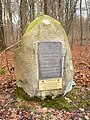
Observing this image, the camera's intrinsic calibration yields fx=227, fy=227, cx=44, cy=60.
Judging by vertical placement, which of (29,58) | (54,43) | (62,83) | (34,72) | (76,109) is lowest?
(76,109)

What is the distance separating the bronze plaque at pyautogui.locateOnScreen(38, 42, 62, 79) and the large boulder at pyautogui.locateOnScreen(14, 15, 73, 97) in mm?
57

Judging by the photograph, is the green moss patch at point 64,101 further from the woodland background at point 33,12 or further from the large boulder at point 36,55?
the woodland background at point 33,12

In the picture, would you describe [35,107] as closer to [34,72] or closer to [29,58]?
[34,72]

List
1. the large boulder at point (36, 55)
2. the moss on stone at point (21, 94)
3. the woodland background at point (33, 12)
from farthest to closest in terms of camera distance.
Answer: the woodland background at point (33, 12) → the moss on stone at point (21, 94) → the large boulder at point (36, 55)

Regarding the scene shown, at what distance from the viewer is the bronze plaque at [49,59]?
4.46m

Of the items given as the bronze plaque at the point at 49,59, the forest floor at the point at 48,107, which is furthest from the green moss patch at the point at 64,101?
the bronze plaque at the point at 49,59

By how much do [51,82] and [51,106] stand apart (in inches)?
18.7

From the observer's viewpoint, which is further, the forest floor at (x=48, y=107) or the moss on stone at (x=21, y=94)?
the moss on stone at (x=21, y=94)

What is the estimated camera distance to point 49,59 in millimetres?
4516

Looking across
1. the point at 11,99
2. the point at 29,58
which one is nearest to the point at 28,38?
the point at 29,58

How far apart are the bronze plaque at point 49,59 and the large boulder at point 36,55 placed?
0.06 meters

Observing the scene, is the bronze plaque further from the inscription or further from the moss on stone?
the moss on stone

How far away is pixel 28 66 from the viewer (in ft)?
14.6

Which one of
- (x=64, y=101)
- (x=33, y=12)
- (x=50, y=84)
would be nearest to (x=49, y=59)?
(x=50, y=84)
